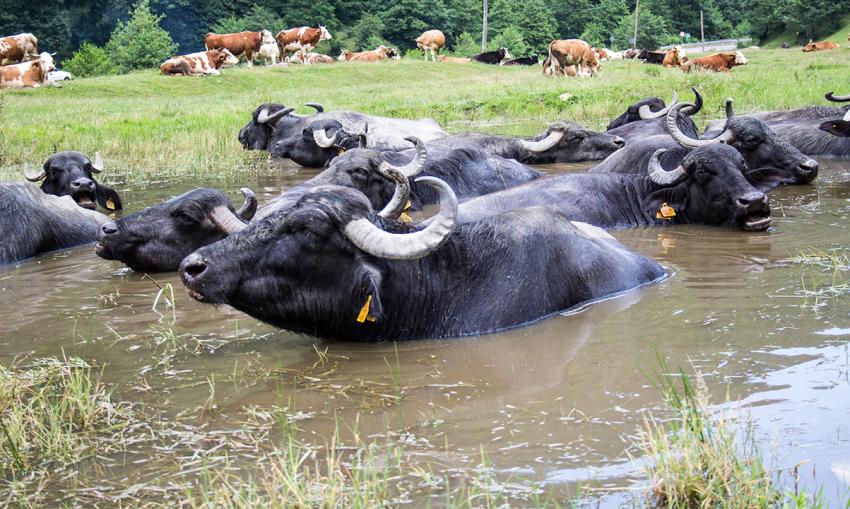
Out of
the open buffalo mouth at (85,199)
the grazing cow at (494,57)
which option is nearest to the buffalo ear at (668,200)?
the open buffalo mouth at (85,199)

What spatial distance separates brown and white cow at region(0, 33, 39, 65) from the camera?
34.7 meters

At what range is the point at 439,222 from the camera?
497cm

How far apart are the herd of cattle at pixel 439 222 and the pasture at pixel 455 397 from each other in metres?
0.20

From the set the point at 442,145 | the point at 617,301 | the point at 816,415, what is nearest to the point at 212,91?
the point at 442,145

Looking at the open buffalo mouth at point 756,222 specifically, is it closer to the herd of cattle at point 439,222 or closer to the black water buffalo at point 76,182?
the herd of cattle at point 439,222

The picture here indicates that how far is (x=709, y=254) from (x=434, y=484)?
188 inches

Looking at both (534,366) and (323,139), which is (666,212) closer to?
(534,366)

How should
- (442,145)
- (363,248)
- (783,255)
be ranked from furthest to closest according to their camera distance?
(442,145) → (783,255) → (363,248)

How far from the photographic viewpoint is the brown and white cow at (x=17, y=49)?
34.7 metres

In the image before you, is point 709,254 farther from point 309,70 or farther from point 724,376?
point 309,70

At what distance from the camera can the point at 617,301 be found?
19.9 ft

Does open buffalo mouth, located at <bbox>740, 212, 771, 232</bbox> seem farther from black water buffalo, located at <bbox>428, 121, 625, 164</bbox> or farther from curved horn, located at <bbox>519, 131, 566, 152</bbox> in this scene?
curved horn, located at <bbox>519, 131, 566, 152</bbox>

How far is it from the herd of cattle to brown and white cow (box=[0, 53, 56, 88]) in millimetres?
19119

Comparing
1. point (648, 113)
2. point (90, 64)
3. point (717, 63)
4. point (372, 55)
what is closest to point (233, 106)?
point (648, 113)
